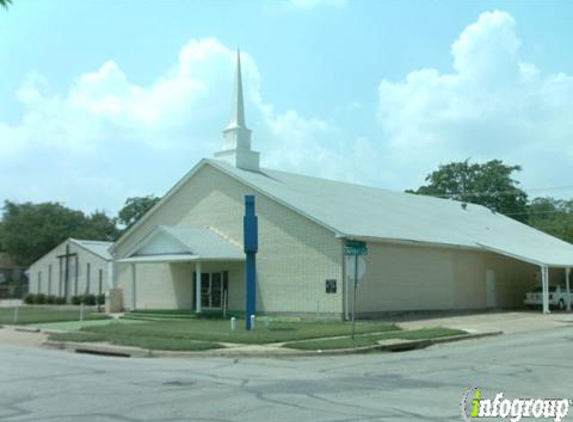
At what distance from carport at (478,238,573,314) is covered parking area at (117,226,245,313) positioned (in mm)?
13336

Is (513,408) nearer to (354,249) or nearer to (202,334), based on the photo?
(354,249)

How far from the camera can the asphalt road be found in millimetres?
9617

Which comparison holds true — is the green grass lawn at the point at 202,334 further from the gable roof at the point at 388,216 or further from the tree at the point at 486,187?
the tree at the point at 486,187

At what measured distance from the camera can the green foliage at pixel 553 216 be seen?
242 ft

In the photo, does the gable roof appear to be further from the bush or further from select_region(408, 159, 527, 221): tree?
select_region(408, 159, 527, 221): tree

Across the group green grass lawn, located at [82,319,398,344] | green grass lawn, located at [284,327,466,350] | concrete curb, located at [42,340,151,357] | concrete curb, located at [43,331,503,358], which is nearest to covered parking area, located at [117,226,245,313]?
green grass lawn, located at [82,319,398,344]

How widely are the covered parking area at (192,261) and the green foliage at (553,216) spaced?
48.0m

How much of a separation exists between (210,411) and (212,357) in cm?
818

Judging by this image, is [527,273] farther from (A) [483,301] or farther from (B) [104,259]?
(B) [104,259]

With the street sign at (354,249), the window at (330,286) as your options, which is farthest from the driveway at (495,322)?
the street sign at (354,249)

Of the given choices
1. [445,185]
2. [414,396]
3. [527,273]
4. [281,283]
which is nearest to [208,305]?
[281,283]

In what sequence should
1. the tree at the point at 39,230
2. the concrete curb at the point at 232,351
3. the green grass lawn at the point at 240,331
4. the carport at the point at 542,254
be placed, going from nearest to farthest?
the concrete curb at the point at 232,351
the green grass lawn at the point at 240,331
the carport at the point at 542,254
the tree at the point at 39,230

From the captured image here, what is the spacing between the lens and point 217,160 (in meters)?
36.2

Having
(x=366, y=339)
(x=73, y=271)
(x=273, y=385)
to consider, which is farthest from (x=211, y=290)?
(x=273, y=385)
